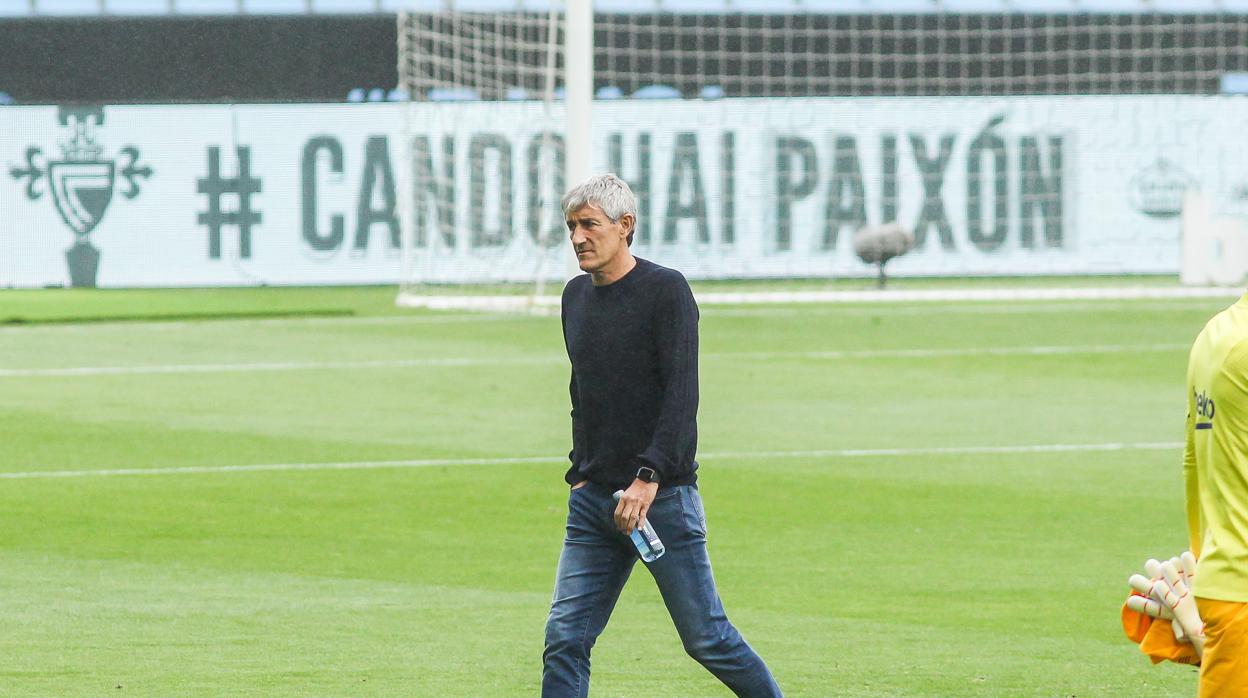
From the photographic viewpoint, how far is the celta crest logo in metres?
33.7

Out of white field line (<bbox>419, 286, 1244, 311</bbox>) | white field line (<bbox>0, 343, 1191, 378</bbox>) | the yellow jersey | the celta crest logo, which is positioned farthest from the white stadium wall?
the yellow jersey

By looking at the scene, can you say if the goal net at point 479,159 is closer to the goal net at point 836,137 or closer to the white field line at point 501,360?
the goal net at point 836,137

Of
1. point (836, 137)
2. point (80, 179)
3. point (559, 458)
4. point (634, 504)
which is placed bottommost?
point (559, 458)

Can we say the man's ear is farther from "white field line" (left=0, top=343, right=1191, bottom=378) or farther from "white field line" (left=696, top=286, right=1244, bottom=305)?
"white field line" (left=696, top=286, right=1244, bottom=305)

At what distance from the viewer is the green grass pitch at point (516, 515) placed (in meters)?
7.70

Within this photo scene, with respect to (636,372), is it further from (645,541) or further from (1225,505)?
(1225,505)

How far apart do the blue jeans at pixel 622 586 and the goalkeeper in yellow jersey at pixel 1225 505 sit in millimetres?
1619

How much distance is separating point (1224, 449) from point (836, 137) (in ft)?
95.7

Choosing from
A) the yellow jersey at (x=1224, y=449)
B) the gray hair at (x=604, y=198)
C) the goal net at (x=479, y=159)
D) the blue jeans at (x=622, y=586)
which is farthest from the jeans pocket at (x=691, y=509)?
the goal net at (x=479, y=159)

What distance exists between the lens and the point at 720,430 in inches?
601

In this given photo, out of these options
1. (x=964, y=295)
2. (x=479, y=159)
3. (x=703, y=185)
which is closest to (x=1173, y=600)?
(x=964, y=295)

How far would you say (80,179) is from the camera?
3375 cm

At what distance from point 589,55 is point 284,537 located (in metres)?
14.8

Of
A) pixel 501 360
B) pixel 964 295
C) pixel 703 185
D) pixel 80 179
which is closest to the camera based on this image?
pixel 501 360
